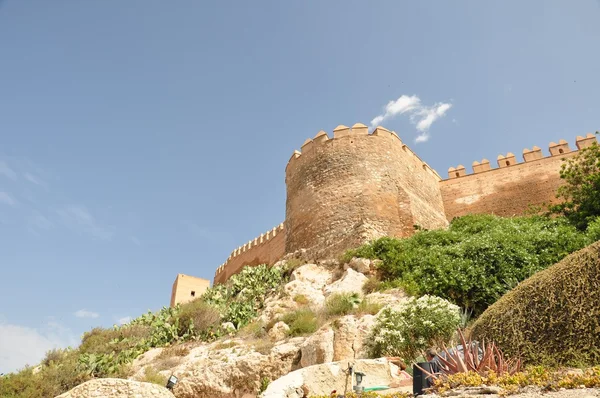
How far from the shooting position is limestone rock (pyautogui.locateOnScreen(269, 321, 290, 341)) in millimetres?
11156

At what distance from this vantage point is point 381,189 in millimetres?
18719

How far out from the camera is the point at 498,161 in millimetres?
24484

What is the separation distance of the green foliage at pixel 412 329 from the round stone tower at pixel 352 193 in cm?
789

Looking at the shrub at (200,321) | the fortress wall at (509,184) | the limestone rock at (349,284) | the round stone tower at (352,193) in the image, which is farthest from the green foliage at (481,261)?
the fortress wall at (509,184)

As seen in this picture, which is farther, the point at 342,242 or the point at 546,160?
the point at 546,160

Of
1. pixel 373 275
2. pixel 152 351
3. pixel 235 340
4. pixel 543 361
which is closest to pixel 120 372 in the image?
pixel 152 351

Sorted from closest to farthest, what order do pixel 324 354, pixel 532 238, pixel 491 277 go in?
pixel 324 354
pixel 491 277
pixel 532 238

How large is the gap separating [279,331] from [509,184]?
16638 millimetres

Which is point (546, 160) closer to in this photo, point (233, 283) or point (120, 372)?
point (233, 283)

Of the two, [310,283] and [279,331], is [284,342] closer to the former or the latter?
[279,331]

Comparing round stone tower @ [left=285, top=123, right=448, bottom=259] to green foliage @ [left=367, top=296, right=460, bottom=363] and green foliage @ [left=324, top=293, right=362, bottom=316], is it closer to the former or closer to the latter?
green foliage @ [left=324, top=293, right=362, bottom=316]

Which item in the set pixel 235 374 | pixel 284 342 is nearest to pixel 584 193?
pixel 284 342

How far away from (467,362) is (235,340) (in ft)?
24.7

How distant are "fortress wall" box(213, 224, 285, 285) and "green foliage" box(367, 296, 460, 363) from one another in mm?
15211
